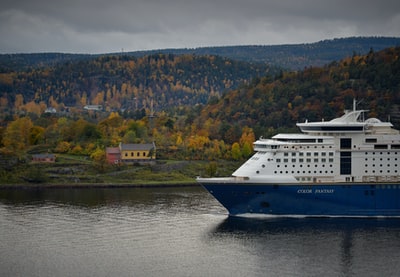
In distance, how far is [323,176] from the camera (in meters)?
45.4

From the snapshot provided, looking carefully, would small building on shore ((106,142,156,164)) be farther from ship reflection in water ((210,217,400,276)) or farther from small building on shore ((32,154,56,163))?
ship reflection in water ((210,217,400,276))

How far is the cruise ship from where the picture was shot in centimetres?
4469

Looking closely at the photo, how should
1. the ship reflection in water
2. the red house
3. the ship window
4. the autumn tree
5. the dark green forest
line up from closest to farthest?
the ship reflection in water, the ship window, the red house, the autumn tree, the dark green forest

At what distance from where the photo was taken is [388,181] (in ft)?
149

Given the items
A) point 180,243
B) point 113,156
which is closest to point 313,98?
point 113,156

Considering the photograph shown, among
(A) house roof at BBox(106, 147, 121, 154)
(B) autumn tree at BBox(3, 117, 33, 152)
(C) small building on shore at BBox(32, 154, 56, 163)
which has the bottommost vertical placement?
(C) small building on shore at BBox(32, 154, 56, 163)

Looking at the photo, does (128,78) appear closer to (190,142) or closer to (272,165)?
(190,142)

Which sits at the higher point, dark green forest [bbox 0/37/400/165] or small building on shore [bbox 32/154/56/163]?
dark green forest [bbox 0/37/400/165]

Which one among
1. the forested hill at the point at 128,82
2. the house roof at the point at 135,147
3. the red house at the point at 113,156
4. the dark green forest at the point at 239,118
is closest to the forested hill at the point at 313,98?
the dark green forest at the point at 239,118

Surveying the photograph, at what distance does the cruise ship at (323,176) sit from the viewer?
147ft

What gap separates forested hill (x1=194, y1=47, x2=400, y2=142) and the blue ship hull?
28.0 meters

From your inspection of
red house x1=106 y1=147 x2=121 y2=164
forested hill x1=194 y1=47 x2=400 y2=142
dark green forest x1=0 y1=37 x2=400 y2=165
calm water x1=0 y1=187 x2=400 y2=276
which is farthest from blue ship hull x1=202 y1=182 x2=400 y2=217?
forested hill x1=194 y1=47 x2=400 y2=142

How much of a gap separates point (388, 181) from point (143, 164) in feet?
88.3

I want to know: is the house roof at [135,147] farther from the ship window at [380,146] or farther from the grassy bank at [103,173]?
the ship window at [380,146]
